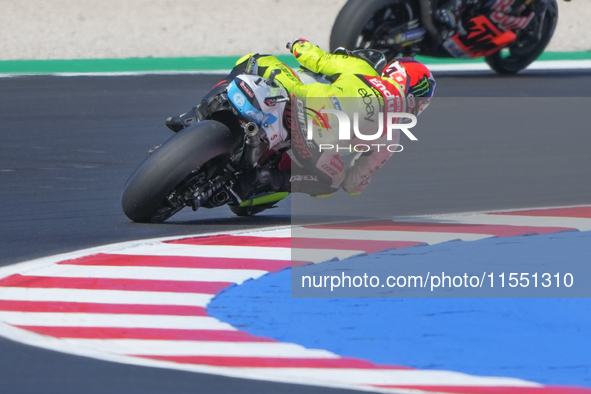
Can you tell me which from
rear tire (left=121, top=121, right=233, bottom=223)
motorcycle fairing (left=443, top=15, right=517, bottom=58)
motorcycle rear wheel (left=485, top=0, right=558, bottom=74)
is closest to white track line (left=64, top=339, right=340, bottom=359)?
rear tire (left=121, top=121, right=233, bottom=223)

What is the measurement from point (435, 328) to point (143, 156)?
5408 millimetres

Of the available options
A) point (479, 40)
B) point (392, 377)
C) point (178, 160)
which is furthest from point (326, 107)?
point (479, 40)

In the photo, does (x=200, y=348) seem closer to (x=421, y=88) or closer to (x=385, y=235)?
(x=385, y=235)

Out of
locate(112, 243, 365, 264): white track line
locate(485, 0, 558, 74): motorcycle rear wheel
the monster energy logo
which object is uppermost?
locate(485, 0, 558, 74): motorcycle rear wheel

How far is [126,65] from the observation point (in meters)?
15.8

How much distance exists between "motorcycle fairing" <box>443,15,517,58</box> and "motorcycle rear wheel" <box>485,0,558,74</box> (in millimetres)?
492

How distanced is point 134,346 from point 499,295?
1753mm

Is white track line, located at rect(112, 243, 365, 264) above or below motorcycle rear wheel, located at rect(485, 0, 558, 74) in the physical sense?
below

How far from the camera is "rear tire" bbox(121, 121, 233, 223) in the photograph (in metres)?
6.20

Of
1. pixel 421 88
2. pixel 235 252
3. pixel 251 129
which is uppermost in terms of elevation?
pixel 421 88

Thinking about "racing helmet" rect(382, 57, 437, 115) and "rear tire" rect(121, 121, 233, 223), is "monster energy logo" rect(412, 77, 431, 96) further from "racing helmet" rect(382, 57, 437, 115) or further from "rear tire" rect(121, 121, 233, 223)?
"rear tire" rect(121, 121, 233, 223)

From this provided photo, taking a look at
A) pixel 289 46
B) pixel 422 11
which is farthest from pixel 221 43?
pixel 289 46

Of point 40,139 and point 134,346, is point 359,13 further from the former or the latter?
point 134,346

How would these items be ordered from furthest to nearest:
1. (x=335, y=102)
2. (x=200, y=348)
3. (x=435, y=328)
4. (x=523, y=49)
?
(x=523, y=49) < (x=335, y=102) < (x=435, y=328) < (x=200, y=348)
